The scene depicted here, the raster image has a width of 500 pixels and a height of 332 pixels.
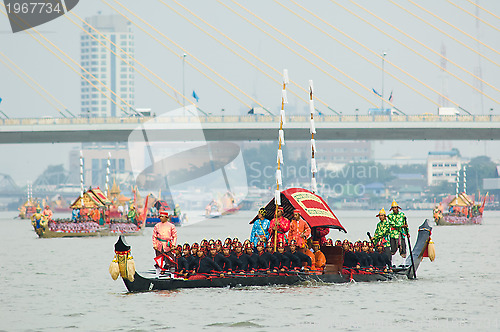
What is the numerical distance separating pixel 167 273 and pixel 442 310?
730cm

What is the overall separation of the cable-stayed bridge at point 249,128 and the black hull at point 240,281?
45596mm

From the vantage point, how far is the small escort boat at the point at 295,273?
23.5 metres

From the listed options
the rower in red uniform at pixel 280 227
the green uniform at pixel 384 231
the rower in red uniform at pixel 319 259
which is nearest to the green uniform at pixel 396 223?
the green uniform at pixel 384 231

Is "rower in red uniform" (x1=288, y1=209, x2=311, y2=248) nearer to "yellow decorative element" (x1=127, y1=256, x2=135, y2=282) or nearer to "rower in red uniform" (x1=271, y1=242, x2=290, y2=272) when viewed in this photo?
"rower in red uniform" (x1=271, y1=242, x2=290, y2=272)

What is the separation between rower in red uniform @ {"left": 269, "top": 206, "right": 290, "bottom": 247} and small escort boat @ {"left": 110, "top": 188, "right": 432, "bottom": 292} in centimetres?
46

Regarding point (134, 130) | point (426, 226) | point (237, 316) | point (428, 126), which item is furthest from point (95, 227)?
point (237, 316)

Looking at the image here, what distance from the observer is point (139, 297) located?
24.0 metres

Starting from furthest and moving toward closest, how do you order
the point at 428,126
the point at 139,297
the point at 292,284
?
1. the point at 428,126
2. the point at 292,284
3. the point at 139,297

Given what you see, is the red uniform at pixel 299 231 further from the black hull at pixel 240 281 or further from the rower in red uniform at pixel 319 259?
the black hull at pixel 240 281

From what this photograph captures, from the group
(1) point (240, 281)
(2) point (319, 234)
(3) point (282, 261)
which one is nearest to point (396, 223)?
(2) point (319, 234)

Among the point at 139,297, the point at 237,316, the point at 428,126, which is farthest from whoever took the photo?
the point at 428,126

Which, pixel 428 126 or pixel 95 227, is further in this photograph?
pixel 428 126

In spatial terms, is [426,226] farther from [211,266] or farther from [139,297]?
[139,297]

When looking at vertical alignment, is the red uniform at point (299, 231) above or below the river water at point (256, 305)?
above
